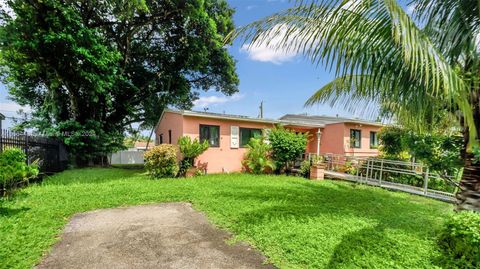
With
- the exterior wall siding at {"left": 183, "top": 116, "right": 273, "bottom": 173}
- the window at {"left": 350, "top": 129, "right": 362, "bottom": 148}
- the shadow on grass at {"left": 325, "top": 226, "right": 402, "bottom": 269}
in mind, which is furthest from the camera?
the window at {"left": 350, "top": 129, "right": 362, "bottom": 148}

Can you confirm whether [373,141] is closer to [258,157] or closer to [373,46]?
[258,157]

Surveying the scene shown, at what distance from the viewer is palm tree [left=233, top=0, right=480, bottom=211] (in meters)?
2.79

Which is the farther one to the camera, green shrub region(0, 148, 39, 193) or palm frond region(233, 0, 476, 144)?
green shrub region(0, 148, 39, 193)

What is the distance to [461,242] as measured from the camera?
315 cm

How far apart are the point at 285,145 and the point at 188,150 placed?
495cm

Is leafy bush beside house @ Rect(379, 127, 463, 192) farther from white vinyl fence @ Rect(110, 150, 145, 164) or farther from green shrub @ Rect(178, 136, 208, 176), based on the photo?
white vinyl fence @ Rect(110, 150, 145, 164)

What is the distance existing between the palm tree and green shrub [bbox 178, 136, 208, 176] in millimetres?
7759

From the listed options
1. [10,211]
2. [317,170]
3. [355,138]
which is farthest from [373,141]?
[10,211]

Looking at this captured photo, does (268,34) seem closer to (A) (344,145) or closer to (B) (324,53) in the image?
(B) (324,53)

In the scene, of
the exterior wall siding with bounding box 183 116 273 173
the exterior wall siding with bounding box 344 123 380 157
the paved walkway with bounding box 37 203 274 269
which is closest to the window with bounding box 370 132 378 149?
the exterior wall siding with bounding box 344 123 380 157

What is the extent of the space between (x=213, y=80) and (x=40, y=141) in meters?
12.3

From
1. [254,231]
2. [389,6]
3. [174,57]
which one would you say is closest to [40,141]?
[174,57]

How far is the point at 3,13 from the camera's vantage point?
10680 millimetres

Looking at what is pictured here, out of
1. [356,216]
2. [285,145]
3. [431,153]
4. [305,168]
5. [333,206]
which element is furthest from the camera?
[285,145]
